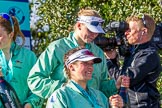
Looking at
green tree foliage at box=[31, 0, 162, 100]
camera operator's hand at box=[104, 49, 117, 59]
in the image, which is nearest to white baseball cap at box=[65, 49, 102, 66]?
camera operator's hand at box=[104, 49, 117, 59]

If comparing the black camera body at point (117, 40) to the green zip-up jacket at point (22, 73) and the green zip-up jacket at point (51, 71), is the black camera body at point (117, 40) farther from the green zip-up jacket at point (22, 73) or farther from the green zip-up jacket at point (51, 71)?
the green zip-up jacket at point (22, 73)

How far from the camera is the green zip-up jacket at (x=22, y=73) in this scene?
5.09 meters

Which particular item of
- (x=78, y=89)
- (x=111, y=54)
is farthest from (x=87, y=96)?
(x=111, y=54)

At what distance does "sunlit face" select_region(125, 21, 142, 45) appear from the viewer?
568cm

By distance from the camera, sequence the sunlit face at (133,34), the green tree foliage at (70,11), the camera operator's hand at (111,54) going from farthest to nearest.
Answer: the green tree foliage at (70,11) → the camera operator's hand at (111,54) → the sunlit face at (133,34)

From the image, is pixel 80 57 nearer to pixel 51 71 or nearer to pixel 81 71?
pixel 81 71

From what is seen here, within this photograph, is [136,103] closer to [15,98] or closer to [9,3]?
[15,98]

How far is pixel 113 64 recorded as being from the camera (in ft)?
20.0

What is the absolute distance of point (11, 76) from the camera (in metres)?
5.09

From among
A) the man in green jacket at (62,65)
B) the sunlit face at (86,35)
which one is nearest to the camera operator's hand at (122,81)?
the man in green jacket at (62,65)

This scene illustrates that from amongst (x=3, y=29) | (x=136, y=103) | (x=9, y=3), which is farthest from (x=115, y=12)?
(x=3, y=29)

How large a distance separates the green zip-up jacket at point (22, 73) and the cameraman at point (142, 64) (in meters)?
0.93

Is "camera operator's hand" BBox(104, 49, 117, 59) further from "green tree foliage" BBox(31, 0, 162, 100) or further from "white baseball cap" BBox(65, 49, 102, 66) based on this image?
"green tree foliage" BBox(31, 0, 162, 100)

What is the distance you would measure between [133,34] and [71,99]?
60.4 inches
